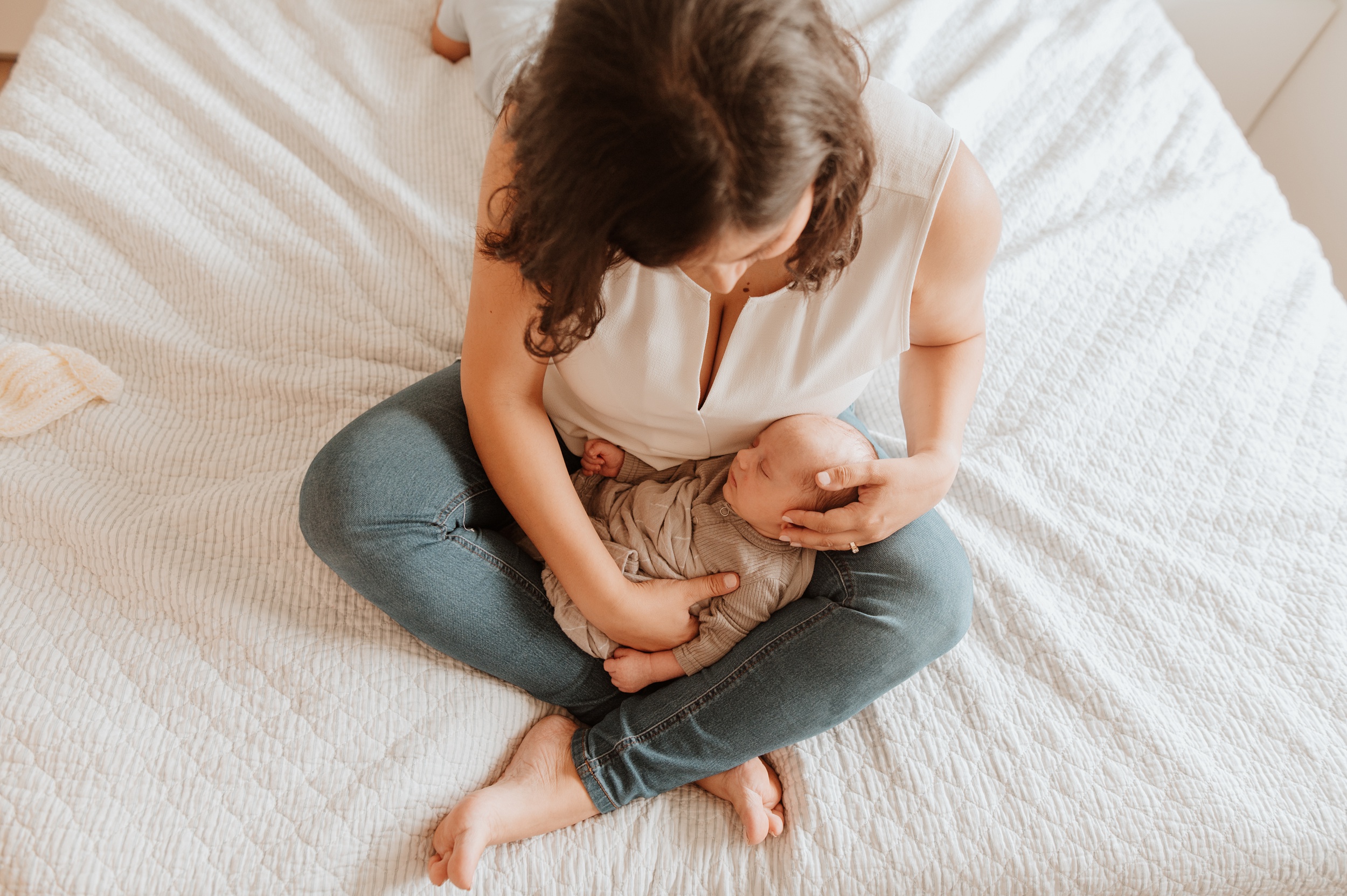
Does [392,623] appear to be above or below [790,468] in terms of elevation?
below

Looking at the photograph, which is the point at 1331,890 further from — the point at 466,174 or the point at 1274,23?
the point at 1274,23

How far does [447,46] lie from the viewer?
4.84 ft


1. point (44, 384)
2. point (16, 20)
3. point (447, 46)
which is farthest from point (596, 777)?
point (16, 20)

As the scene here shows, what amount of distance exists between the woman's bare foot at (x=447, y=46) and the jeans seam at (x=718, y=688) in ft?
3.84

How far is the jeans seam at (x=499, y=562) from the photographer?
0.92m

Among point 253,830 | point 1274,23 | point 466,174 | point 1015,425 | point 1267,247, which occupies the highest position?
point 1274,23

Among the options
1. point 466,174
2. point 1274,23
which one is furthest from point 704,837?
point 1274,23

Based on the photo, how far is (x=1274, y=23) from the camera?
192cm

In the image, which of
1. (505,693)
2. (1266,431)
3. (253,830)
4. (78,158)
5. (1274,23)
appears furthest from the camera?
(1274,23)

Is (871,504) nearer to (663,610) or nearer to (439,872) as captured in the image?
(663,610)

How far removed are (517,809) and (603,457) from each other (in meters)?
0.40

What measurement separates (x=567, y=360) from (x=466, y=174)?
61 centimetres

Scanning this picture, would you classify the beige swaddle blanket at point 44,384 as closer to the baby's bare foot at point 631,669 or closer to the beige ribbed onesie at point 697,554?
the beige ribbed onesie at point 697,554

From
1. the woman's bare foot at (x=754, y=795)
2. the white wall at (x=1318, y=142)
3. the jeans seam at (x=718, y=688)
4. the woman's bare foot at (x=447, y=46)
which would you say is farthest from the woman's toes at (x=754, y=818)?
the white wall at (x=1318, y=142)
